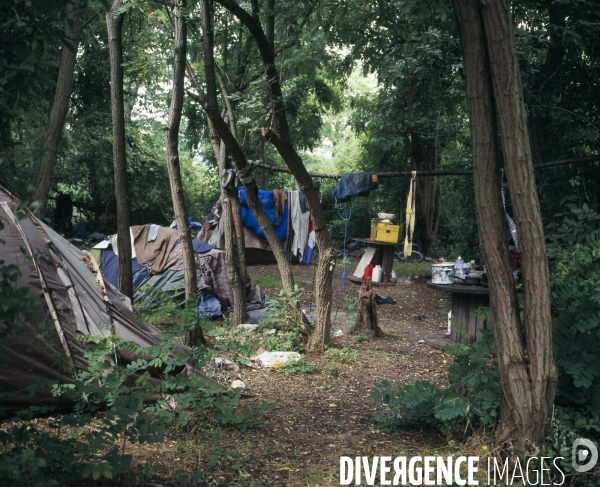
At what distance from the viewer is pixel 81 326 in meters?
4.75

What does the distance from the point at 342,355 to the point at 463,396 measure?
8.57ft

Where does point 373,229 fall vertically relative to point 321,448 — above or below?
above

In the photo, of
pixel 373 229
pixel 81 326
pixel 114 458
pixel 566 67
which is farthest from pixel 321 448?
pixel 373 229

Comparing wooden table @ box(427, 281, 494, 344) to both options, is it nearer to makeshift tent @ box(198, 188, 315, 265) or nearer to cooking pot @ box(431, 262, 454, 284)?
cooking pot @ box(431, 262, 454, 284)

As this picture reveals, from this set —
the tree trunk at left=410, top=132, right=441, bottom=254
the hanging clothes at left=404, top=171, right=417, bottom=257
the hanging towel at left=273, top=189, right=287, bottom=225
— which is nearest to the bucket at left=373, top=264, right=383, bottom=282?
the hanging towel at left=273, top=189, right=287, bottom=225

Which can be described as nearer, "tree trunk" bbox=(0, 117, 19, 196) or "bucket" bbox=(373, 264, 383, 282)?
"tree trunk" bbox=(0, 117, 19, 196)

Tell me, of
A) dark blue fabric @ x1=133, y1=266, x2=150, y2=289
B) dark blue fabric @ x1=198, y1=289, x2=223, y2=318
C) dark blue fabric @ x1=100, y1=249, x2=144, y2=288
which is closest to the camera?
dark blue fabric @ x1=198, y1=289, x2=223, y2=318

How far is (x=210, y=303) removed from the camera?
8688 mm

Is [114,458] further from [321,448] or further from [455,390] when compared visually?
[455,390]

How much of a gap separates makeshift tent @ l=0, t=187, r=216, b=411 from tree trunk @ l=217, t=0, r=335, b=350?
2.11 m

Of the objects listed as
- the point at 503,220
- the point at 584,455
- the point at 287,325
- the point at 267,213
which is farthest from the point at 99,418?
the point at 267,213

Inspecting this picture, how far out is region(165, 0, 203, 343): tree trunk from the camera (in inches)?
245

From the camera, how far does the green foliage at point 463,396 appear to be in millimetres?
3854

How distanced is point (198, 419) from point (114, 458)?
1654mm
